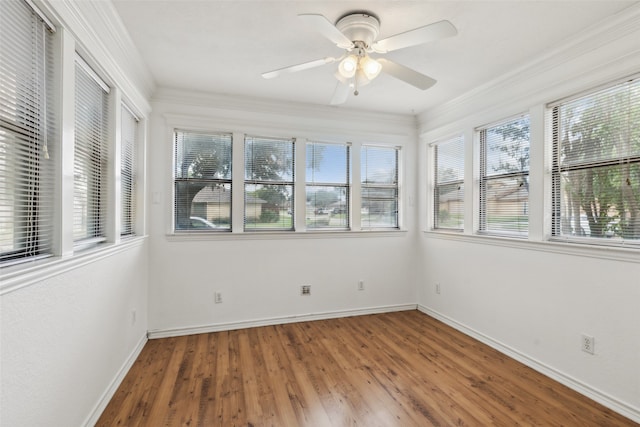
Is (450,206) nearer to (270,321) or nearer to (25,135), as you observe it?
(270,321)

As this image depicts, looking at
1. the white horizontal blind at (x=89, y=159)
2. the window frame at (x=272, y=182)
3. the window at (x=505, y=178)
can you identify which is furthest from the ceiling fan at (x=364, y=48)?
the window frame at (x=272, y=182)

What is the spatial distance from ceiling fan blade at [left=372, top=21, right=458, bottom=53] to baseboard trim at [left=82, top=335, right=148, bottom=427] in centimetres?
285

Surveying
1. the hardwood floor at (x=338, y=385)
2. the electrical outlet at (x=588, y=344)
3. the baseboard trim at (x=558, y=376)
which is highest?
the electrical outlet at (x=588, y=344)

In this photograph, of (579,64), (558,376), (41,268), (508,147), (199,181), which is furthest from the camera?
(199,181)

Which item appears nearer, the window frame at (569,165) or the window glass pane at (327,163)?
the window frame at (569,165)

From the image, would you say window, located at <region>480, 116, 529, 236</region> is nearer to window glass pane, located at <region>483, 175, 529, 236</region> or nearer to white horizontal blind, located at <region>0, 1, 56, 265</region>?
window glass pane, located at <region>483, 175, 529, 236</region>

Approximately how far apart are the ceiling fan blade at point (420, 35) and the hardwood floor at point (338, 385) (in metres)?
2.31

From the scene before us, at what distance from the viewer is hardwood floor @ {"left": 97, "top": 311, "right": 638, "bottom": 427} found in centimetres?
200

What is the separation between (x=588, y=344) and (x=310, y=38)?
120 inches

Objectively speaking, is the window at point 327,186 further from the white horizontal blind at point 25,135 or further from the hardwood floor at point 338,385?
the white horizontal blind at point 25,135

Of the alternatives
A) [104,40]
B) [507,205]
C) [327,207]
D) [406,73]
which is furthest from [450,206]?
[104,40]

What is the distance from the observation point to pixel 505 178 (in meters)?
3.06

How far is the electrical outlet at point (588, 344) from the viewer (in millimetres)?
2240

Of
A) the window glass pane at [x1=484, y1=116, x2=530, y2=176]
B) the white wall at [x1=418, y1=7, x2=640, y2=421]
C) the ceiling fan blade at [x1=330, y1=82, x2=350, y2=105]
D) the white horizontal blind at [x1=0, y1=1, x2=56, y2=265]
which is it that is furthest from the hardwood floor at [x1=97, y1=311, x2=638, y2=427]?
the ceiling fan blade at [x1=330, y1=82, x2=350, y2=105]
